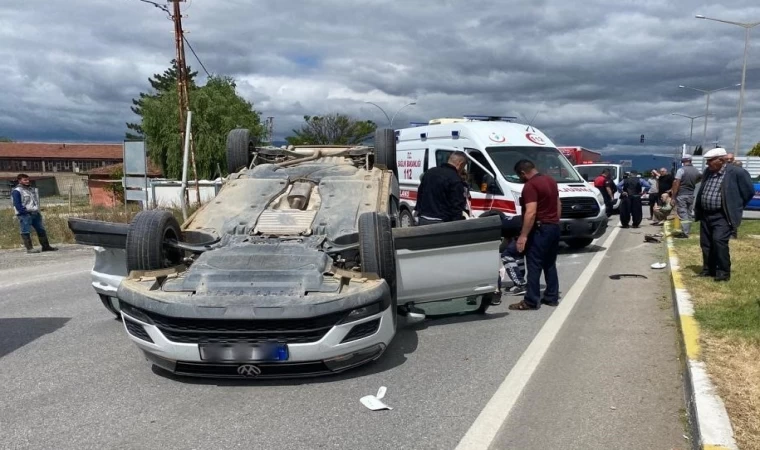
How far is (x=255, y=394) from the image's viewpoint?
4742 millimetres

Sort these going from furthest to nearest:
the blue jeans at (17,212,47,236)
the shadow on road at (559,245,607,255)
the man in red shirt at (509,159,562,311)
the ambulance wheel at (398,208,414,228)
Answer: the blue jeans at (17,212,47,236)
the shadow on road at (559,245,607,255)
the ambulance wheel at (398,208,414,228)
the man in red shirt at (509,159,562,311)

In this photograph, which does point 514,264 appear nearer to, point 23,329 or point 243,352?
point 243,352

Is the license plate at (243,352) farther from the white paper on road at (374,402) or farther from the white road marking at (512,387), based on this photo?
the white road marking at (512,387)

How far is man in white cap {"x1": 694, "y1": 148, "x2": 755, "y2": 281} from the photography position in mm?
8094

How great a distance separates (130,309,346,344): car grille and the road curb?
240cm

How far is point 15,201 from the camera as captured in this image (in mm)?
14125

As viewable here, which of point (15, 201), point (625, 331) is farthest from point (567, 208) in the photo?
point (15, 201)

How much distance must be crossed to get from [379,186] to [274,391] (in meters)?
3.06

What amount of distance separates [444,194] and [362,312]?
3282 millimetres

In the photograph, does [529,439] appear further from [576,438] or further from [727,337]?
[727,337]

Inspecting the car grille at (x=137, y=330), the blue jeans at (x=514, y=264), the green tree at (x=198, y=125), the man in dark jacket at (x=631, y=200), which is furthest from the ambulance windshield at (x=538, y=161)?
the green tree at (x=198, y=125)

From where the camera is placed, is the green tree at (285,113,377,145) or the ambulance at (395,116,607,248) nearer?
the ambulance at (395,116,607,248)

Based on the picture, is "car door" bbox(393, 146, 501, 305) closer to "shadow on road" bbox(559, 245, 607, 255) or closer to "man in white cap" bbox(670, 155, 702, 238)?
"shadow on road" bbox(559, 245, 607, 255)

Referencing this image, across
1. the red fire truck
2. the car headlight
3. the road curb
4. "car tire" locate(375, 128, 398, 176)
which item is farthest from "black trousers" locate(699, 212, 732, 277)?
the red fire truck
